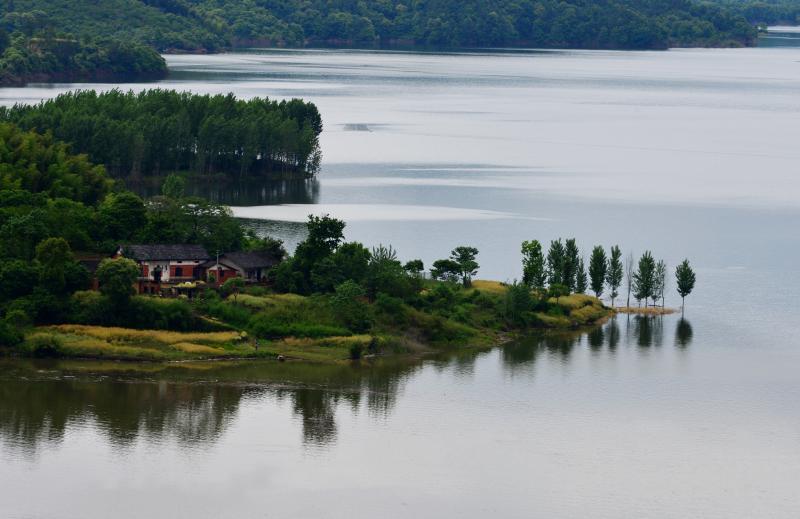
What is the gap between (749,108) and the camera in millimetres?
141125

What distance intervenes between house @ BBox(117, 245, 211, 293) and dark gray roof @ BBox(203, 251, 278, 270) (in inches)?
18.7

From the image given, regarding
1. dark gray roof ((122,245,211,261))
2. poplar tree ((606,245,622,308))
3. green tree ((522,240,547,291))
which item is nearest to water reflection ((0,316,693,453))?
dark gray roof ((122,245,211,261))

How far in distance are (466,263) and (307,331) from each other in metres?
9.78

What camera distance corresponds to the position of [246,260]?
52000 mm

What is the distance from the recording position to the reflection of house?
5150 centimetres

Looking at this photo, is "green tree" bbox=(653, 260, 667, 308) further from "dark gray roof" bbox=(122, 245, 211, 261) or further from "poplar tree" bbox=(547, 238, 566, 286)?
"dark gray roof" bbox=(122, 245, 211, 261)

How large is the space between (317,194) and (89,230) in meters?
29.3

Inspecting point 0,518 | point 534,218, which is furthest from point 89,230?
point 534,218

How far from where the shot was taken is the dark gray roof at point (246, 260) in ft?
169

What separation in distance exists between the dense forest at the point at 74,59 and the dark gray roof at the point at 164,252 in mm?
86292

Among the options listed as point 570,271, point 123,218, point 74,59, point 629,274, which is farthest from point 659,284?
point 74,59

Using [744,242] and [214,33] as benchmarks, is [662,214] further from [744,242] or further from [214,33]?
[214,33]

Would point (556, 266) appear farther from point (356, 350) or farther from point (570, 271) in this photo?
point (356, 350)

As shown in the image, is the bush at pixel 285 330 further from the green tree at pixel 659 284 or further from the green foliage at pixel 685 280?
the green foliage at pixel 685 280
